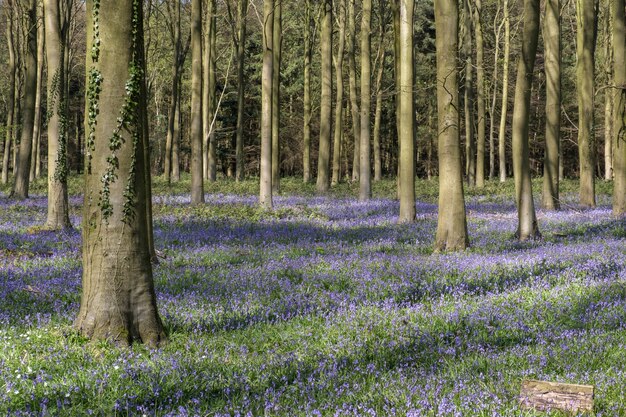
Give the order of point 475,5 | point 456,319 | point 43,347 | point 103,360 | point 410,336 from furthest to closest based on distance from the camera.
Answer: point 475,5, point 456,319, point 410,336, point 43,347, point 103,360

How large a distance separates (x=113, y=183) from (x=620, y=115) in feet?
50.8

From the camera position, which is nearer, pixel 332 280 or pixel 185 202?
pixel 332 280

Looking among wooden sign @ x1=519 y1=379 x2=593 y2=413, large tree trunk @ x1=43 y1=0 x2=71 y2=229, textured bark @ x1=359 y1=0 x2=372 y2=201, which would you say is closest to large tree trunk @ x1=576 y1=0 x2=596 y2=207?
textured bark @ x1=359 y1=0 x2=372 y2=201

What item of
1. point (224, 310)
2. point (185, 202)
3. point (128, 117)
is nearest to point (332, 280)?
point (224, 310)

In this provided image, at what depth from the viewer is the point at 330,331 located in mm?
6406

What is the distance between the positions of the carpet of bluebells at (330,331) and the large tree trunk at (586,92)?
27.3ft

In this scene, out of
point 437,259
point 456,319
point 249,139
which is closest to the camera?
point 456,319

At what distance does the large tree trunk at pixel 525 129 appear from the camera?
1318 centimetres

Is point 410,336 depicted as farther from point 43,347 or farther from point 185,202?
point 185,202

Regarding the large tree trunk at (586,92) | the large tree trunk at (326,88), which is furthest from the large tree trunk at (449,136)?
the large tree trunk at (326,88)

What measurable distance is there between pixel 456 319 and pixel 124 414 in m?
3.81

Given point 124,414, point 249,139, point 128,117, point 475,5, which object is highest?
point 475,5

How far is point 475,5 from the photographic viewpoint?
33.5m

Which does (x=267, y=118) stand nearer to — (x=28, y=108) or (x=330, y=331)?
(x=28, y=108)
